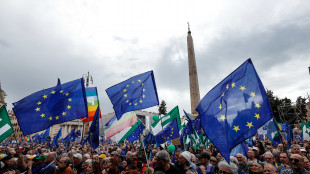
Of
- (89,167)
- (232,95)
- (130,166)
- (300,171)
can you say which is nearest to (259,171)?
(300,171)

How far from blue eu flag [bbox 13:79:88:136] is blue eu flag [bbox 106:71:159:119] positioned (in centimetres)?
171

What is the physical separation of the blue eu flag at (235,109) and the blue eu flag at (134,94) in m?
3.68

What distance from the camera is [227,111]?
4211 mm

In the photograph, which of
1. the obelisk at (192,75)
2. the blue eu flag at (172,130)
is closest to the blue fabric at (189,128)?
the blue eu flag at (172,130)

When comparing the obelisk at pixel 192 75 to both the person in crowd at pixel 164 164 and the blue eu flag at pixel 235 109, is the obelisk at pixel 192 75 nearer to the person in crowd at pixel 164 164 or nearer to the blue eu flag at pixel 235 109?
the blue eu flag at pixel 235 109

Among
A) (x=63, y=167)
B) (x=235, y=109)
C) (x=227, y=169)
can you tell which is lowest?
(x=227, y=169)

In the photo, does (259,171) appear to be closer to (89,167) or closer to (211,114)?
(211,114)

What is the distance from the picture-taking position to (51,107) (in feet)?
20.8

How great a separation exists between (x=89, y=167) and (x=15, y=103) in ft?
10.3

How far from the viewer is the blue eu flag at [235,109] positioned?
3.75 metres

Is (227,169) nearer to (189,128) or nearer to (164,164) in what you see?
(164,164)

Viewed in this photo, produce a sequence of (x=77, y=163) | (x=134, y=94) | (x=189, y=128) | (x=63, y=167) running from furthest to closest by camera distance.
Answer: (x=189, y=128), (x=134, y=94), (x=77, y=163), (x=63, y=167)

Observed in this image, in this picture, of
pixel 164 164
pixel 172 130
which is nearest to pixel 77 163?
pixel 164 164

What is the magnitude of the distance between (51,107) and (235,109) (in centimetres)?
557
